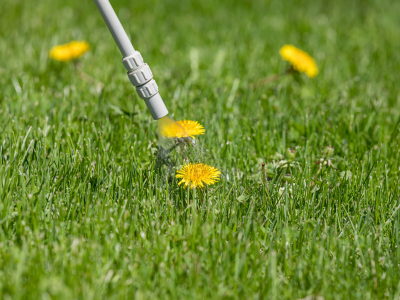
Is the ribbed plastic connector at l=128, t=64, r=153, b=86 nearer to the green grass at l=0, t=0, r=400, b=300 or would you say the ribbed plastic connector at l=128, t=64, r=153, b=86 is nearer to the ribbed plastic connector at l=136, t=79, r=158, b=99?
the ribbed plastic connector at l=136, t=79, r=158, b=99

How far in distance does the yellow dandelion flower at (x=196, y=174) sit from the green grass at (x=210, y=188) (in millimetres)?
69

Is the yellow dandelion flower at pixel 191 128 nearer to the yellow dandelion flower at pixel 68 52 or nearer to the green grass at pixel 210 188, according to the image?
the green grass at pixel 210 188

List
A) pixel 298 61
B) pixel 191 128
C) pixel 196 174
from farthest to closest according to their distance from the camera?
pixel 298 61, pixel 191 128, pixel 196 174

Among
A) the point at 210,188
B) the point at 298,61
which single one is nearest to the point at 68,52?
the point at 298,61

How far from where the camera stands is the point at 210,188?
184 cm

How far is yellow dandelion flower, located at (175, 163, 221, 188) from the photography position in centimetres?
169

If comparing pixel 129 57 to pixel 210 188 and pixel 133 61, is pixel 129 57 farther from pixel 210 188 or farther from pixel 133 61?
pixel 210 188

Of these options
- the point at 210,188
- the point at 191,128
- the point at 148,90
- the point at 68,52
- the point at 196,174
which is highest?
the point at 68,52

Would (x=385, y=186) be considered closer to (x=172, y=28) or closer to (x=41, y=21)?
(x=172, y=28)

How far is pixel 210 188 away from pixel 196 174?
173 millimetres

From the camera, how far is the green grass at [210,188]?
4.59 feet

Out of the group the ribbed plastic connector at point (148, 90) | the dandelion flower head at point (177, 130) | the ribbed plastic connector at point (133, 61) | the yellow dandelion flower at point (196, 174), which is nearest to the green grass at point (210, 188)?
the yellow dandelion flower at point (196, 174)

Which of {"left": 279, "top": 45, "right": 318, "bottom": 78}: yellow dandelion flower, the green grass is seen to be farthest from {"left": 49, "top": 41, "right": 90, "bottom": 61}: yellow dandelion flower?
{"left": 279, "top": 45, "right": 318, "bottom": 78}: yellow dandelion flower

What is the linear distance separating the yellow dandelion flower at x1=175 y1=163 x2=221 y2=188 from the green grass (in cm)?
7
